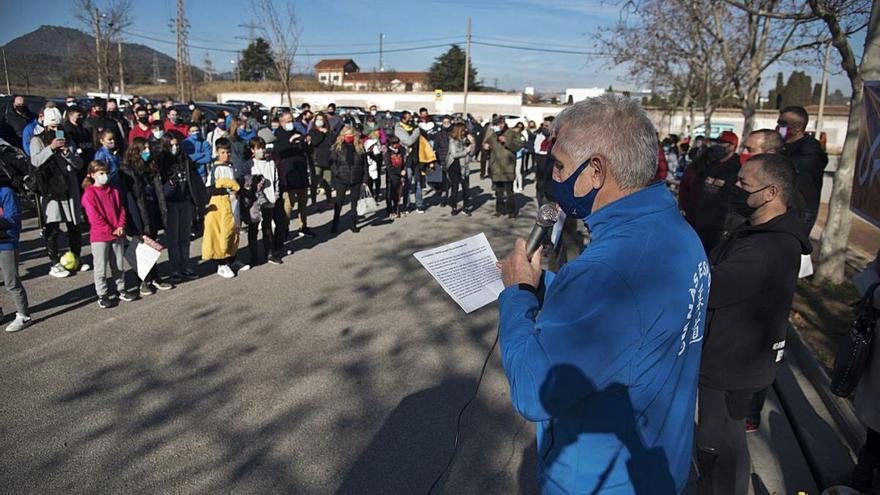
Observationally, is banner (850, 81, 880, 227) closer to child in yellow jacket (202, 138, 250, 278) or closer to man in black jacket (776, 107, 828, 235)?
man in black jacket (776, 107, 828, 235)

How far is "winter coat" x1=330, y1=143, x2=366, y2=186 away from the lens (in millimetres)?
10211

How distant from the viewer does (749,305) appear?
2.83 m

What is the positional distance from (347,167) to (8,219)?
555 centimetres

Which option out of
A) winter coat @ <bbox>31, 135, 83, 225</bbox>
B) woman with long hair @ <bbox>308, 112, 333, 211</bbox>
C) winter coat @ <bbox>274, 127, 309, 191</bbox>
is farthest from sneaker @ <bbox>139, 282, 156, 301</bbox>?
woman with long hair @ <bbox>308, 112, 333, 211</bbox>

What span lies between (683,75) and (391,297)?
25.1 m

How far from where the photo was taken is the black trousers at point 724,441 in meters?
2.84

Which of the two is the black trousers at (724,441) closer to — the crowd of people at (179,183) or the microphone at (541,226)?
the microphone at (541,226)

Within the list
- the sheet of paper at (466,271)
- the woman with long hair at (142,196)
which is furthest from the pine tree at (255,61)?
the sheet of paper at (466,271)

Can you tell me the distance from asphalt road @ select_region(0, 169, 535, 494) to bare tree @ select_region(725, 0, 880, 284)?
4.87m

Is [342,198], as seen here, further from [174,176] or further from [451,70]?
[451,70]

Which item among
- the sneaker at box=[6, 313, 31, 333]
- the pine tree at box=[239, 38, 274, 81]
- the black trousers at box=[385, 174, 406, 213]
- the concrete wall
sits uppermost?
the pine tree at box=[239, 38, 274, 81]

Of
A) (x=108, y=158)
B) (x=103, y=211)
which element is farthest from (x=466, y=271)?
(x=108, y=158)

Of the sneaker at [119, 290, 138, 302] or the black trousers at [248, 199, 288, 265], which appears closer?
the sneaker at [119, 290, 138, 302]

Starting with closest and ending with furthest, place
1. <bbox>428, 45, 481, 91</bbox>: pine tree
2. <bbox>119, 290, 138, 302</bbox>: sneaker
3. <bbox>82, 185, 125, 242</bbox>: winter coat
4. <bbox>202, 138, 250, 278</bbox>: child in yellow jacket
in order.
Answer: <bbox>82, 185, 125, 242</bbox>: winter coat
<bbox>119, 290, 138, 302</bbox>: sneaker
<bbox>202, 138, 250, 278</bbox>: child in yellow jacket
<bbox>428, 45, 481, 91</bbox>: pine tree
